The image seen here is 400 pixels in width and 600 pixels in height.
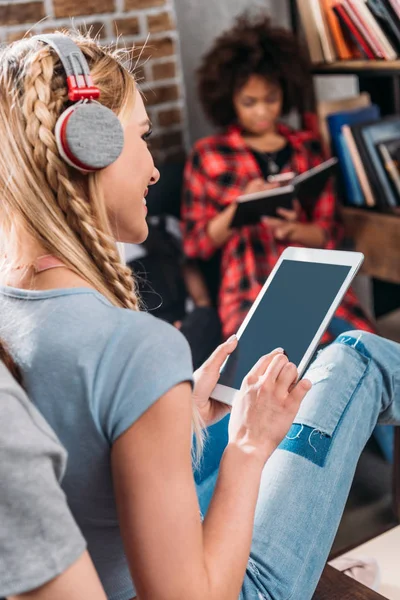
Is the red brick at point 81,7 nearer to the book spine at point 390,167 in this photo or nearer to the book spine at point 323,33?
the book spine at point 323,33

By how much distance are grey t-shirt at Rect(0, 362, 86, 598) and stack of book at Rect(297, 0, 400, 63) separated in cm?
188

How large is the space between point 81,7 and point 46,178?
1.62 meters

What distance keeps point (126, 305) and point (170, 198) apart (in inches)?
60.6

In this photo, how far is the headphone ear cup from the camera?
744 millimetres

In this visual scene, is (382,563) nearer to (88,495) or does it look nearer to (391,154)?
(88,495)

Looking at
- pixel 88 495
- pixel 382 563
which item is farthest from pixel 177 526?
pixel 382 563

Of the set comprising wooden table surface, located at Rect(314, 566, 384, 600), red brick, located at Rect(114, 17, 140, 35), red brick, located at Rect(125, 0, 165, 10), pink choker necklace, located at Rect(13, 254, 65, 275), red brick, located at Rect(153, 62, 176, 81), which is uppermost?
red brick, located at Rect(125, 0, 165, 10)

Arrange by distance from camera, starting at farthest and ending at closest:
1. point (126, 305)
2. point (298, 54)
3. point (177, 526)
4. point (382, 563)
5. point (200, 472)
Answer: point (298, 54) → point (382, 563) → point (200, 472) → point (126, 305) → point (177, 526)

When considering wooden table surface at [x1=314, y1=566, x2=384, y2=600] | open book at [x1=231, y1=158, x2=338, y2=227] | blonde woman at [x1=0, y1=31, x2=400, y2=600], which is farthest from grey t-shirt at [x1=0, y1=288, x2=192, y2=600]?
open book at [x1=231, y1=158, x2=338, y2=227]

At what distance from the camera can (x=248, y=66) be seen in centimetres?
232

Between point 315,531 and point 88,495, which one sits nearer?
point 88,495

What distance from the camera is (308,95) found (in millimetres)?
2520

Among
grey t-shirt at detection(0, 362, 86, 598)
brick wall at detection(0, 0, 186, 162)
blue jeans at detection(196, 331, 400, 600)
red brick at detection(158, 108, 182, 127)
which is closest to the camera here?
grey t-shirt at detection(0, 362, 86, 598)

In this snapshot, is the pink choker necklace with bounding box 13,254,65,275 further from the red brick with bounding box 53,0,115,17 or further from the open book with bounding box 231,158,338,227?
the red brick with bounding box 53,0,115,17
